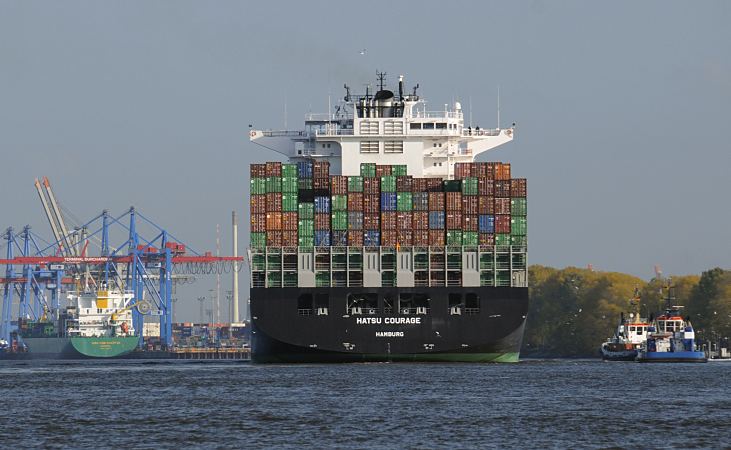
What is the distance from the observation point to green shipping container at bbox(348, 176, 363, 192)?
11350 centimetres

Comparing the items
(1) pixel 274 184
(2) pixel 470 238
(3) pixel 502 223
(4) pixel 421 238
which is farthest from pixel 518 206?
(1) pixel 274 184

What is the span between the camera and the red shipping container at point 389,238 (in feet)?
366

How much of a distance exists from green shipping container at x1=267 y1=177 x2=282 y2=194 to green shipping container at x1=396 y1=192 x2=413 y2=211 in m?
8.46

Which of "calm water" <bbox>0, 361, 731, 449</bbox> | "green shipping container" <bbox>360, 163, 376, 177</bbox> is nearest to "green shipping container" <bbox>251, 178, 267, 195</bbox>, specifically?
"green shipping container" <bbox>360, 163, 376, 177</bbox>

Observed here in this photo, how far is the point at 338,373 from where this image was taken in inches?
3802

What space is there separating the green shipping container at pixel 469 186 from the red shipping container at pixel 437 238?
357cm

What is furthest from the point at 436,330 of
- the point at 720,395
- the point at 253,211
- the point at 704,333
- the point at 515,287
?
the point at 704,333

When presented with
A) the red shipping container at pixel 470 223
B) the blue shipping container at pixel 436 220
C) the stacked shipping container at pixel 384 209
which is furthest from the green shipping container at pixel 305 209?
the red shipping container at pixel 470 223

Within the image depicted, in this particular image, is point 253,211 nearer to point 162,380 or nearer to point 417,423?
point 162,380

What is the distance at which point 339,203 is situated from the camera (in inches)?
4449

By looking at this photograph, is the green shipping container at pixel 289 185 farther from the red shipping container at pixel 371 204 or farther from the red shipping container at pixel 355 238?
the red shipping container at pixel 355 238

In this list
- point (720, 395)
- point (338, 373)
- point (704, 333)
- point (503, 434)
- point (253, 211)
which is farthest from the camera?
point (704, 333)

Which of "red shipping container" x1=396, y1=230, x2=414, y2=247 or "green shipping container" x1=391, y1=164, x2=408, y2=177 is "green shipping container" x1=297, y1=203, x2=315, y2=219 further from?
"green shipping container" x1=391, y1=164, x2=408, y2=177

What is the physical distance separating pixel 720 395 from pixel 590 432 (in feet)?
71.5
